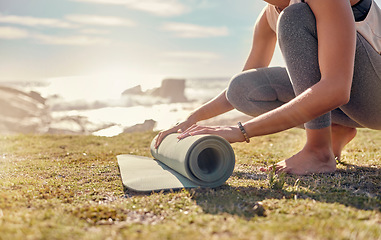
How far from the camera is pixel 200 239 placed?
1.40 m

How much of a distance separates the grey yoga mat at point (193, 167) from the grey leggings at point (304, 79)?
29.9 inches

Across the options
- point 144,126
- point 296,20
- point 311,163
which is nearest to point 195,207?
point 311,163

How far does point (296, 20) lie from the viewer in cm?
247

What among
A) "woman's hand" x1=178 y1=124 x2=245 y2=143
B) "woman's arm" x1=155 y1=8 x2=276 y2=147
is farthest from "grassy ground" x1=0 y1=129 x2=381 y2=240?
"woman's arm" x1=155 y1=8 x2=276 y2=147

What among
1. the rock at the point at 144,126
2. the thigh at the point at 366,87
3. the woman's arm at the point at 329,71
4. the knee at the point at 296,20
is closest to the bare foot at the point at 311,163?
the thigh at the point at 366,87

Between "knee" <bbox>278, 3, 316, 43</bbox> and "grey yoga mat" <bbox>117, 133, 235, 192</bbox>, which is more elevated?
"knee" <bbox>278, 3, 316, 43</bbox>

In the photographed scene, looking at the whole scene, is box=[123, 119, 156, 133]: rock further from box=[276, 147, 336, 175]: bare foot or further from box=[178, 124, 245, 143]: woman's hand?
box=[178, 124, 245, 143]: woman's hand

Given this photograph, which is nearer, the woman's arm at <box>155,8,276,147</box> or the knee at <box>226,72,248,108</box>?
the woman's arm at <box>155,8,276,147</box>

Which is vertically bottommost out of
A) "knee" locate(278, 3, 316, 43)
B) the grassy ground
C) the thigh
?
the grassy ground

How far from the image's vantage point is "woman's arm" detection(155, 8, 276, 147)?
3051 mm

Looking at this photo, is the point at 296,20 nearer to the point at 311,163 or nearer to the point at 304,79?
the point at 304,79

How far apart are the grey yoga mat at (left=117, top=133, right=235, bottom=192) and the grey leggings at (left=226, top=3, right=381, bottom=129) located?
76 cm

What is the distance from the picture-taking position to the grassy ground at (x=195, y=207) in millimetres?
1479

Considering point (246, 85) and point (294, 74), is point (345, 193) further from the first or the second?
point (246, 85)
